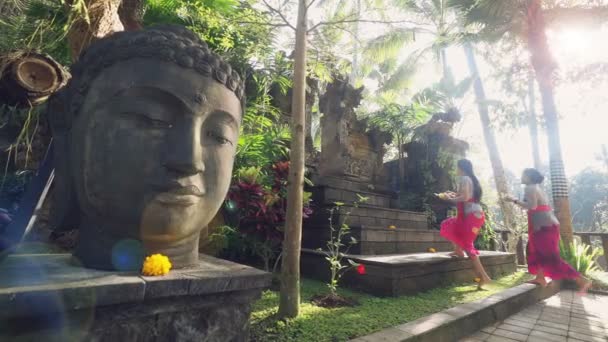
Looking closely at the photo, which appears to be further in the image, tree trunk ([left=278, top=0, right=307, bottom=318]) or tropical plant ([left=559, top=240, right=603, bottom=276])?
tropical plant ([left=559, top=240, right=603, bottom=276])

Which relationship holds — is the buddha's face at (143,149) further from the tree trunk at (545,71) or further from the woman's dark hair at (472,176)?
the tree trunk at (545,71)

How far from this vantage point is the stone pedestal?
140 centimetres

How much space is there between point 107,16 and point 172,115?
2.05m

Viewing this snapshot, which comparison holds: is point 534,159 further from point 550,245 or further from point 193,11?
point 193,11

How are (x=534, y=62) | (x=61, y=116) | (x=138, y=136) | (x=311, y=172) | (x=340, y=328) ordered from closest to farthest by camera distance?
1. (x=138, y=136)
2. (x=61, y=116)
3. (x=340, y=328)
4. (x=311, y=172)
5. (x=534, y=62)

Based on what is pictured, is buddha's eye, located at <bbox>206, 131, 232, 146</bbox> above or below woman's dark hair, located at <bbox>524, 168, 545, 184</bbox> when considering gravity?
below

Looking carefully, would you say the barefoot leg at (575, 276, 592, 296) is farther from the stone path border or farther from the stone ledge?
the stone ledge

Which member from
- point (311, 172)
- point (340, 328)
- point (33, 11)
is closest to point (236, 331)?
point (340, 328)

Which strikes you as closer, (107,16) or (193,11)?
(107,16)

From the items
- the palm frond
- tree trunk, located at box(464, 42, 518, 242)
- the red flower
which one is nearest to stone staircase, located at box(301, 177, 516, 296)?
the red flower

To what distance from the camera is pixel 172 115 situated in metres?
1.96

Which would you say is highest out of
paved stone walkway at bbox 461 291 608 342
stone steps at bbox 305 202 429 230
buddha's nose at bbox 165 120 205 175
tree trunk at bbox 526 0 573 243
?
tree trunk at bbox 526 0 573 243

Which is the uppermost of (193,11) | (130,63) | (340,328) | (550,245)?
(193,11)

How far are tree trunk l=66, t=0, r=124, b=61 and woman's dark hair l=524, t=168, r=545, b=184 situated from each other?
6.11 metres
